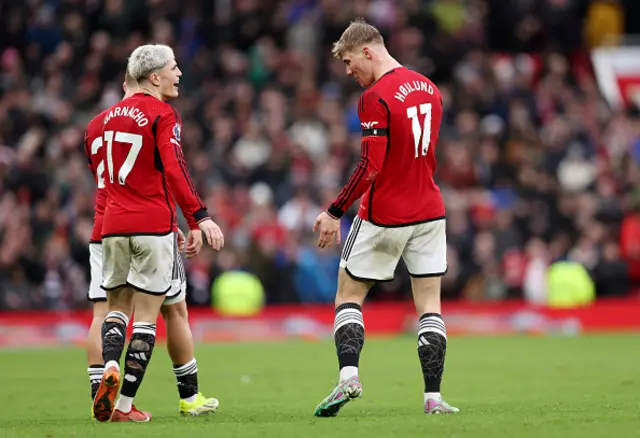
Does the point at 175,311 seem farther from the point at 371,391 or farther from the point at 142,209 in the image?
the point at 371,391

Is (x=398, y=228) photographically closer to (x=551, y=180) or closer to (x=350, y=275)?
(x=350, y=275)

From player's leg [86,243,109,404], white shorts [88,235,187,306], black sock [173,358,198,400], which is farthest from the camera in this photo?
player's leg [86,243,109,404]

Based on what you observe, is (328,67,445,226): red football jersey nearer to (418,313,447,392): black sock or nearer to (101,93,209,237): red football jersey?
(418,313,447,392): black sock

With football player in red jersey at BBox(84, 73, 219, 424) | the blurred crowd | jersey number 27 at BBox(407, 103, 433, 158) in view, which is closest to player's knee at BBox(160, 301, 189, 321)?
football player in red jersey at BBox(84, 73, 219, 424)

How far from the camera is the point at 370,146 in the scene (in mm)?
8438

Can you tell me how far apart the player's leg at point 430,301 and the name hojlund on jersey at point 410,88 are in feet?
2.92

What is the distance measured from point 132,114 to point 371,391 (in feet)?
12.8

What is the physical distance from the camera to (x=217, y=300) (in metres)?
20.4

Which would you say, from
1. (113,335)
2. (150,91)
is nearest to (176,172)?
(150,91)

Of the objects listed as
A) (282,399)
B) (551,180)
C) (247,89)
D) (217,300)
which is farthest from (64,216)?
(282,399)

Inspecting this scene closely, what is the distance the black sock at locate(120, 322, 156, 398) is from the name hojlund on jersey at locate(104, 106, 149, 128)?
1366mm

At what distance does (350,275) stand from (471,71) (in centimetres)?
1690

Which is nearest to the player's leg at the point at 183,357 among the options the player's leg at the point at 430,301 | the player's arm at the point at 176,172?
the player's arm at the point at 176,172

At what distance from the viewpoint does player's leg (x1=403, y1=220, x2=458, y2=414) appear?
847 cm
